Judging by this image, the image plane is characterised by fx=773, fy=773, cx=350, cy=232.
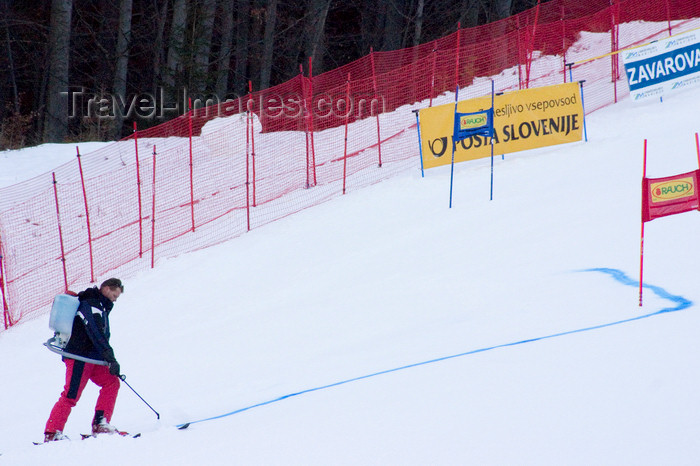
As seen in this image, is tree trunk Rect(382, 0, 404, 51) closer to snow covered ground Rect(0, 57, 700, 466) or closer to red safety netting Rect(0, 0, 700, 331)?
red safety netting Rect(0, 0, 700, 331)

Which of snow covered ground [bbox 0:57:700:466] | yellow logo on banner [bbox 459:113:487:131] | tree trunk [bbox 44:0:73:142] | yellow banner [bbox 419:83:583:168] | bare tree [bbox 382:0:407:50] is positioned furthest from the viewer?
bare tree [bbox 382:0:407:50]

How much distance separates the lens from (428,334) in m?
7.91

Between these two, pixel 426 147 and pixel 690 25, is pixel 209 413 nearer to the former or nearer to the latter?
pixel 426 147

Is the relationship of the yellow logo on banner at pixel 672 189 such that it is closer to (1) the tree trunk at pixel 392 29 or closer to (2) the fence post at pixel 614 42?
(2) the fence post at pixel 614 42

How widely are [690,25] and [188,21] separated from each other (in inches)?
561

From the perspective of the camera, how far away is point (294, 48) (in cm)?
3112

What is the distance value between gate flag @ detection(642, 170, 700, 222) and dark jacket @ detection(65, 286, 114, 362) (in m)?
4.99

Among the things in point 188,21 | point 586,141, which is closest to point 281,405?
point 586,141

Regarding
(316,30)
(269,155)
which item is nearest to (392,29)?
(316,30)

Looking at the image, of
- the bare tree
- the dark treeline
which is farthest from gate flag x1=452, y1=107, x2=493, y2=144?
the bare tree

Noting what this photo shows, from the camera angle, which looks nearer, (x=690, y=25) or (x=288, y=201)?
(x=288, y=201)

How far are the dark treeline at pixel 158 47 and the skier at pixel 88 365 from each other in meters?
13.9

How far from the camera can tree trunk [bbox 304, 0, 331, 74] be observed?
2652 centimetres

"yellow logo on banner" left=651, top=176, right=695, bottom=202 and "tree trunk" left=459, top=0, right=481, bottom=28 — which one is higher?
"tree trunk" left=459, top=0, right=481, bottom=28
